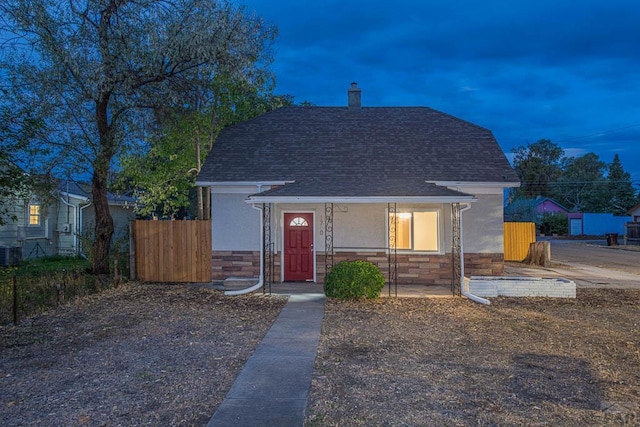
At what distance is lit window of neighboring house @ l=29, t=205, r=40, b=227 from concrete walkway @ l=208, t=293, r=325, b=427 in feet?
50.3

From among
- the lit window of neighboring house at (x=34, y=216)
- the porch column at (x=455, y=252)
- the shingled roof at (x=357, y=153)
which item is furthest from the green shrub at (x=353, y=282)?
the lit window of neighboring house at (x=34, y=216)

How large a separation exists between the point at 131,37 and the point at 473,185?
9499 millimetres

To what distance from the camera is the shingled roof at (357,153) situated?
11.8m

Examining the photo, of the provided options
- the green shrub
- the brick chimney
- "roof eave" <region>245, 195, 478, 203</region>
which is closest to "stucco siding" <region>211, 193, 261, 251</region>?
"roof eave" <region>245, 195, 478, 203</region>

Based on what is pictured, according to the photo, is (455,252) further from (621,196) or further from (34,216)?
(621,196)

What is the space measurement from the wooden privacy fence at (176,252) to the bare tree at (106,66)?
3.92 feet

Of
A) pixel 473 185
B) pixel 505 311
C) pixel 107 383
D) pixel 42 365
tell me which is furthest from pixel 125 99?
pixel 505 311

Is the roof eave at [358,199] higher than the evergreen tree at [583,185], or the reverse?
the evergreen tree at [583,185]

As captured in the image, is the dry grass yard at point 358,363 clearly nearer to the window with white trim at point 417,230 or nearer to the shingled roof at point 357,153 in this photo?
the window with white trim at point 417,230

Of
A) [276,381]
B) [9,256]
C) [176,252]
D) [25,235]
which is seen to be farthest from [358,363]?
[25,235]

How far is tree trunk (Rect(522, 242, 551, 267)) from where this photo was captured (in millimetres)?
16438

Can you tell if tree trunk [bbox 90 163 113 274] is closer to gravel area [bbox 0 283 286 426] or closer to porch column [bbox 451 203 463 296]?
gravel area [bbox 0 283 286 426]

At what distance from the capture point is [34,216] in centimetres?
1883

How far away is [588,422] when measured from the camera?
412cm
